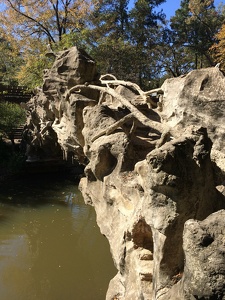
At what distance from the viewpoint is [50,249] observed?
9.09 meters

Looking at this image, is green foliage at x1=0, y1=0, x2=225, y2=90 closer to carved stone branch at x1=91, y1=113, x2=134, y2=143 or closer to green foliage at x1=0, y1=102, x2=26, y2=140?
green foliage at x1=0, y1=102, x2=26, y2=140

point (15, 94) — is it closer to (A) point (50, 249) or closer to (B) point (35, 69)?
(B) point (35, 69)

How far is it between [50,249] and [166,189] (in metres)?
6.86

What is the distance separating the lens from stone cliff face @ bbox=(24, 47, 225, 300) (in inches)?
93.9

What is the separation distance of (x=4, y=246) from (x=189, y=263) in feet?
26.6

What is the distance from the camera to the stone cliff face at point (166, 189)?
2.38m

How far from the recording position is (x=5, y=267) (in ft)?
26.9

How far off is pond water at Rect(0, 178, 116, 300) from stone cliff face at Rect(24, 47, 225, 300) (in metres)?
2.59

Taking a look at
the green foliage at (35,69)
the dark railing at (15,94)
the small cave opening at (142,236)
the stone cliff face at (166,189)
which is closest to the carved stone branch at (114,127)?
the stone cliff face at (166,189)

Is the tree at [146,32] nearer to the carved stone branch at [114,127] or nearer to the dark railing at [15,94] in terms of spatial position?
the dark railing at [15,94]

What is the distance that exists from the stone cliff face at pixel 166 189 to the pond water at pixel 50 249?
8.48 ft

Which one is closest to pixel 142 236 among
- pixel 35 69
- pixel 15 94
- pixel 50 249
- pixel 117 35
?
pixel 50 249

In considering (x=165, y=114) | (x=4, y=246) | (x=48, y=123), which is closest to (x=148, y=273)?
(x=165, y=114)

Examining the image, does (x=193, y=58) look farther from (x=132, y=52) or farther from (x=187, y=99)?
(x=187, y=99)
